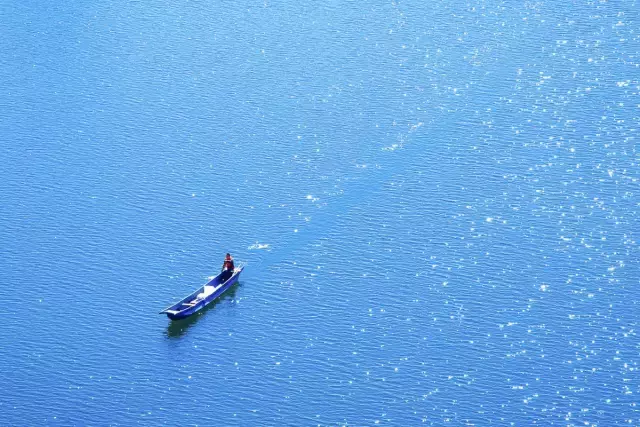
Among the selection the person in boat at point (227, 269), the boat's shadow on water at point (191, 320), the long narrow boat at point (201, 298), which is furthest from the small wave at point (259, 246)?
the boat's shadow on water at point (191, 320)

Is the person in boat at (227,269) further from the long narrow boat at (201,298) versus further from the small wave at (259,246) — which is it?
the small wave at (259,246)

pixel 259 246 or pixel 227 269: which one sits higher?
pixel 259 246

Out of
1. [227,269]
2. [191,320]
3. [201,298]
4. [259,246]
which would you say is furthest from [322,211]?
[191,320]

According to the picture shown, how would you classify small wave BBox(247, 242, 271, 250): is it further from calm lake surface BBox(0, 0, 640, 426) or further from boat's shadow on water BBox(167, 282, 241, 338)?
boat's shadow on water BBox(167, 282, 241, 338)

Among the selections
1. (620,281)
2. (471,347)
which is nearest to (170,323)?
(471,347)

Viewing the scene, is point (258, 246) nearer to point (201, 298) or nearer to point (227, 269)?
point (227, 269)

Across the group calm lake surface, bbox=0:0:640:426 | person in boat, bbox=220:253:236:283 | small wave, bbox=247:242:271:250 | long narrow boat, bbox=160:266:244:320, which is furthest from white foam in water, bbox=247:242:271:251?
person in boat, bbox=220:253:236:283
